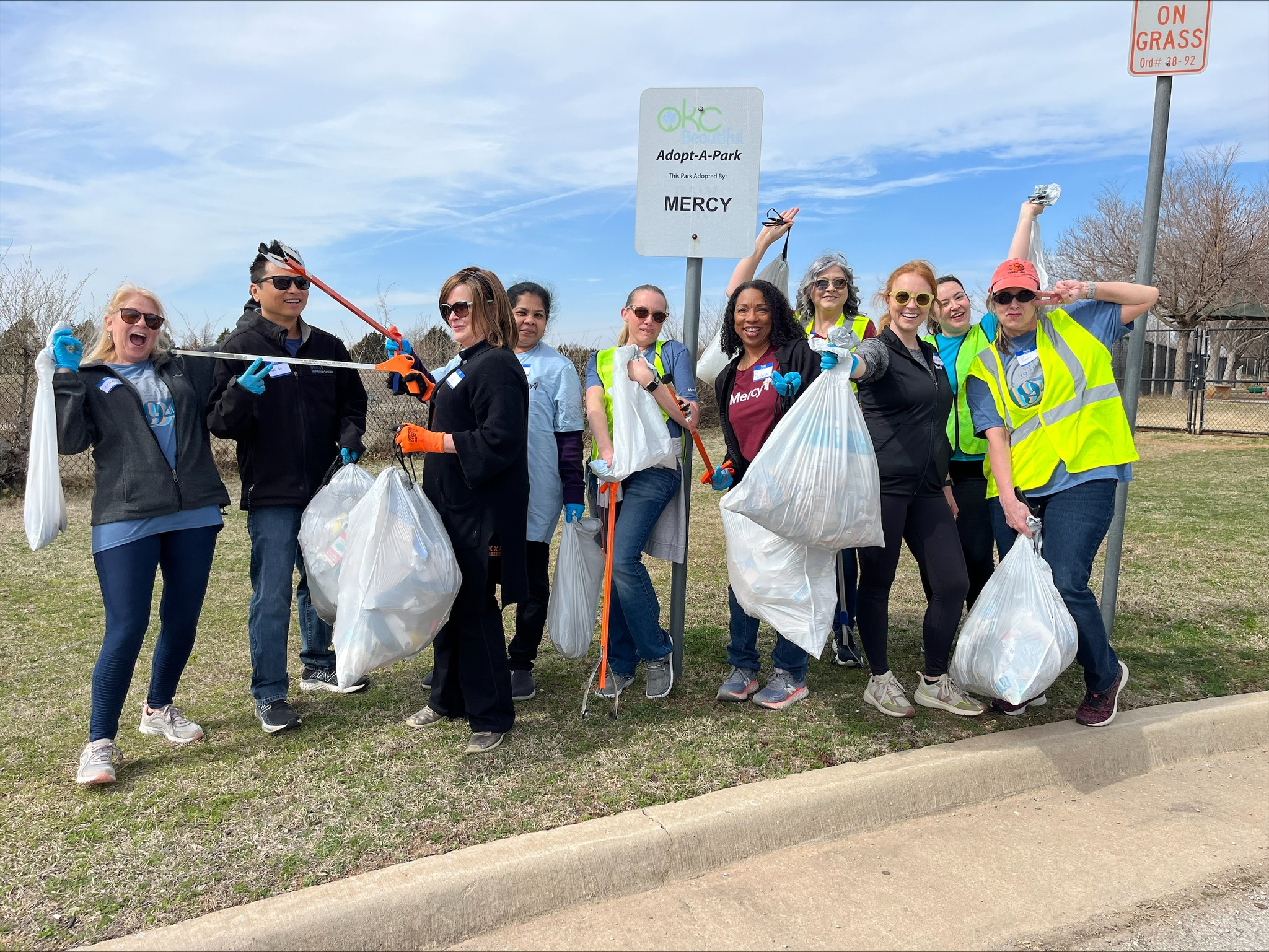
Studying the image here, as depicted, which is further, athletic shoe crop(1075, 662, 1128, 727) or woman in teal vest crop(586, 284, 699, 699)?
woman in teal vest crop(586, 284, 699, 699)

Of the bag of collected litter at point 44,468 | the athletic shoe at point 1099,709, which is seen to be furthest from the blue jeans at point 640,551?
the bag of collected litter at point 44,468

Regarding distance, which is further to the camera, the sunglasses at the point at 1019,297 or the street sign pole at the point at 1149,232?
the street sign pole at the point at 1149,232

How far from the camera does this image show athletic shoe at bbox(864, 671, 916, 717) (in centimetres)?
378

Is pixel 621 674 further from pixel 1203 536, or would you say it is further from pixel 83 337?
pixel 83 337

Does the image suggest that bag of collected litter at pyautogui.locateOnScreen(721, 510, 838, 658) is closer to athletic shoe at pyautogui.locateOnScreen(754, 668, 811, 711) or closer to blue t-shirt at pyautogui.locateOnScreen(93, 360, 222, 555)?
athletic shoe at pyautogui.locateOnScreen(754, 668, 811, 711)

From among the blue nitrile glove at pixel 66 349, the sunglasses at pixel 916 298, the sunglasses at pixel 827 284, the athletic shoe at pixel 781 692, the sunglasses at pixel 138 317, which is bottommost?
the athletic shoe at pixel 781 692

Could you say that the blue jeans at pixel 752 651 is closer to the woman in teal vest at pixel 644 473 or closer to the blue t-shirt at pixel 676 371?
the woman in teal vest at pixel 644 473

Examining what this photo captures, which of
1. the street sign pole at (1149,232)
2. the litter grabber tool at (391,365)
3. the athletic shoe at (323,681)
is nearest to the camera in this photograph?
the litter grabber tool at (391,365)

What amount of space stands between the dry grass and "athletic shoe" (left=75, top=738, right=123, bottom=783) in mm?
49

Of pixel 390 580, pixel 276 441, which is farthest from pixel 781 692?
pixel 276 441

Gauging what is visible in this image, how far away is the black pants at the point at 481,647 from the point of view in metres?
3.46

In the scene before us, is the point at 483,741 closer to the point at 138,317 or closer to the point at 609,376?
the point at 609,376

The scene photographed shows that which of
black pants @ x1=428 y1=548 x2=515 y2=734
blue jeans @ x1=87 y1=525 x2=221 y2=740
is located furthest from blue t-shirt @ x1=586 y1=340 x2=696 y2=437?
blue jeans @ x1=87 y1=525 x2=221 y2=740

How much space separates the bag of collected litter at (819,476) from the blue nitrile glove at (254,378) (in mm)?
1803
